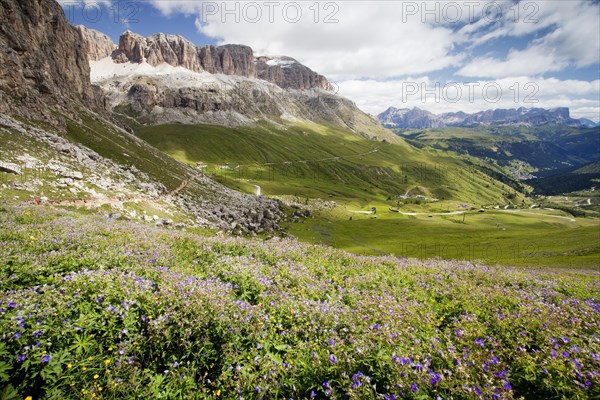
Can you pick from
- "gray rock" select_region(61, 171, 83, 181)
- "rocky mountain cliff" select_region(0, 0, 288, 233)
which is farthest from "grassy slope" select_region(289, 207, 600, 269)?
"gray rock" select_region(61, 171, 83, 181)

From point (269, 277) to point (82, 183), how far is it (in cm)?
5686

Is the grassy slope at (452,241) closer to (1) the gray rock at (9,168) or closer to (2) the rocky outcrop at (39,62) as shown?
(1) the gray rock at (9,168)

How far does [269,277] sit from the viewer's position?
508 inches

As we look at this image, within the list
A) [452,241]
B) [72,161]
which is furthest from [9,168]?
[452,241]

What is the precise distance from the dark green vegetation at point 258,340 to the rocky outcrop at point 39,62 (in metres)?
85.0

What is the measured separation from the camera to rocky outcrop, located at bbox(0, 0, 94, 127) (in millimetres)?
73750

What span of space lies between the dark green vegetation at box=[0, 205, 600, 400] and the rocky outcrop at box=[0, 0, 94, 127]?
84990 millimetres

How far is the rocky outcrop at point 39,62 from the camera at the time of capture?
73.8m

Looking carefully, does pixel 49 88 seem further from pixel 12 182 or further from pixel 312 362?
pixel 312 362

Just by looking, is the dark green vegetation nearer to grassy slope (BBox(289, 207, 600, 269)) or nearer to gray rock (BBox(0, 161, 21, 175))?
gray rock (BBox(0, 161, 21, 175))

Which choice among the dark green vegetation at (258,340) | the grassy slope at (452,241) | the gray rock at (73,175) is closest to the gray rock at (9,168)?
the gray rock at (73,175)

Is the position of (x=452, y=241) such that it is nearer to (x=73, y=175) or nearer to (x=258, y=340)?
(x=73, y=175)

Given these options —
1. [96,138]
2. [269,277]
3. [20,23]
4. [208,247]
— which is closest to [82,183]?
[96,138]

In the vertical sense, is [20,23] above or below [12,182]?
above
